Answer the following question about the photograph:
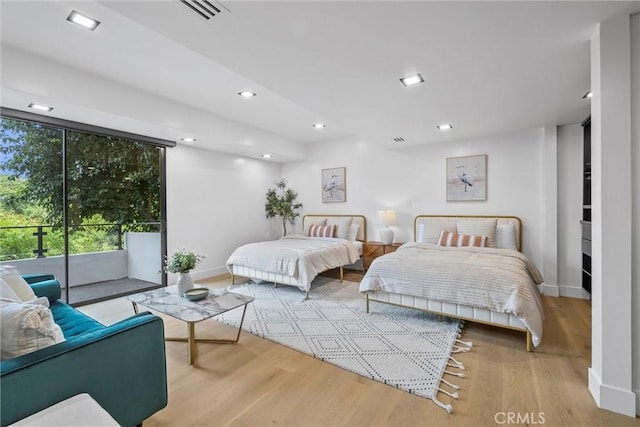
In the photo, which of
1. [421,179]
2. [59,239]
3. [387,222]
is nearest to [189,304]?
[59,239]

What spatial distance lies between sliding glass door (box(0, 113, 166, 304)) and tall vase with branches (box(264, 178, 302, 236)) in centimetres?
230

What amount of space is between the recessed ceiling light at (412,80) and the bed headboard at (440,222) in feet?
8.49

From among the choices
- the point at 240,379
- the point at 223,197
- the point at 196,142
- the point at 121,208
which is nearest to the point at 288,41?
the point at 240,379

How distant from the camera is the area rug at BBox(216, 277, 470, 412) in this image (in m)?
2.17

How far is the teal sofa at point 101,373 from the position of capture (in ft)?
3.56

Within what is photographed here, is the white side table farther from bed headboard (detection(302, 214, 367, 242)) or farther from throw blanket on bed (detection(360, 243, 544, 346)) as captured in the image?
bed headboard (detection(302, 214, 367, 242))

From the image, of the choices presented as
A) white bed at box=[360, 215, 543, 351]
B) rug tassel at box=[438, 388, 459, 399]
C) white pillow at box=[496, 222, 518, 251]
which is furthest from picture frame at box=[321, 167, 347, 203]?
rug tassel at box=[438, 388, 459, 399]

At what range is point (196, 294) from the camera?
2.68 metres

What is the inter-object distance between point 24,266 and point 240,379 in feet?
10.5

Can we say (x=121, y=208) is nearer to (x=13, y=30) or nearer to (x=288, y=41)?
(x=13, y=30)

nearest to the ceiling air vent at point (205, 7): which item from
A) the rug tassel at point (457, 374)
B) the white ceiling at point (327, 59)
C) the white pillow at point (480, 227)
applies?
the white ceiling at point (327, 59)

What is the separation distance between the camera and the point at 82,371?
4.14 feet

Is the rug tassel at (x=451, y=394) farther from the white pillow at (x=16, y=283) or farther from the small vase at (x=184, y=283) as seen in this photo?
the white pillow at (x=16, y=283)

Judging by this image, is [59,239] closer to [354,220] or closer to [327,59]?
[327,59]
